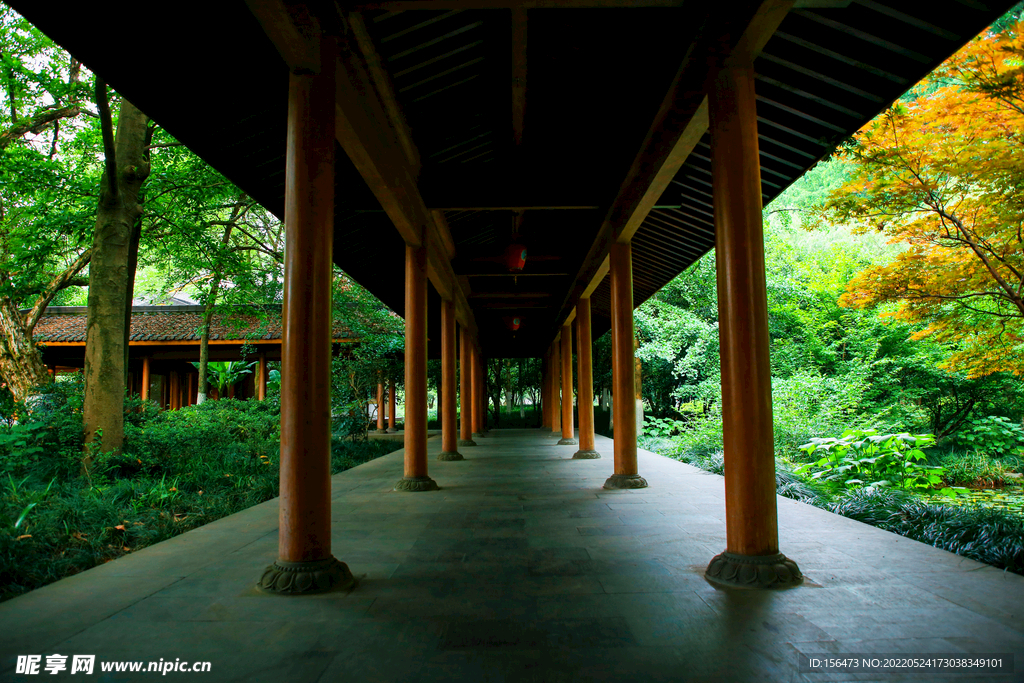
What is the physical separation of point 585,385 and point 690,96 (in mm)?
7086

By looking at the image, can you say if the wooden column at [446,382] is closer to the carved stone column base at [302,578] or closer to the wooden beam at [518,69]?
the wooden beam at [518,69]

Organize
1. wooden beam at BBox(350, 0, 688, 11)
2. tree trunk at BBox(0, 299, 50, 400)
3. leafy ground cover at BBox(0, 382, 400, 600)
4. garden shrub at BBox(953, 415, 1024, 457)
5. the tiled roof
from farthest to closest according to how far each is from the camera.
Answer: the tiled roof, garden shrub at BBox(953, 415, 1024, 457), tree trunk at BBox(0, 299, 50, 400), leafy ground cover at BBox(0, 382, 400, 600), wooden beam at BBox(350, 0, 688, 11)

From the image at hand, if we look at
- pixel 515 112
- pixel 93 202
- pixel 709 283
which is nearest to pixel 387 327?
pixel 93 202

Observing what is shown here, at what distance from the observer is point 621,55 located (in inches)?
177

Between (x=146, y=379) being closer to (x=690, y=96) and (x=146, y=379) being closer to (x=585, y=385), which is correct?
(x=585, y=385)

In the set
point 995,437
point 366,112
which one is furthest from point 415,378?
point 995,437

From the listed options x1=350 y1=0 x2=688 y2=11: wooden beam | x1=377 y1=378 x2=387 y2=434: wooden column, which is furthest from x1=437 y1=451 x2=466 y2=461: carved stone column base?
x1=377 y1=378 x2=387 y2=434: wooden column

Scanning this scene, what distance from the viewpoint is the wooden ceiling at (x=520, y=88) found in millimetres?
3057

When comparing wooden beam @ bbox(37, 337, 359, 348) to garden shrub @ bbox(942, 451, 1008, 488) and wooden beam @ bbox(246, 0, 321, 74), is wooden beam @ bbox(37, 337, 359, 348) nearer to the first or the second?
wooden beam @ bbox(246, 0, 321, 74)

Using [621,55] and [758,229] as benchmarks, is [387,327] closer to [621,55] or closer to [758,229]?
[621,55]

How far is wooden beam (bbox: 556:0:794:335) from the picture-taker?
3.12 meters

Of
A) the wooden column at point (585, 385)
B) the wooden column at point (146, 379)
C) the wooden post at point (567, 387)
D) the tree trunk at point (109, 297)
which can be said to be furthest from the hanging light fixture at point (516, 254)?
the wooden column at point (146, 379)

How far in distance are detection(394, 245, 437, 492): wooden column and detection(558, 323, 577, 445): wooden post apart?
640 centimetres

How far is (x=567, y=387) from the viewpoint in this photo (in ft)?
42.3
